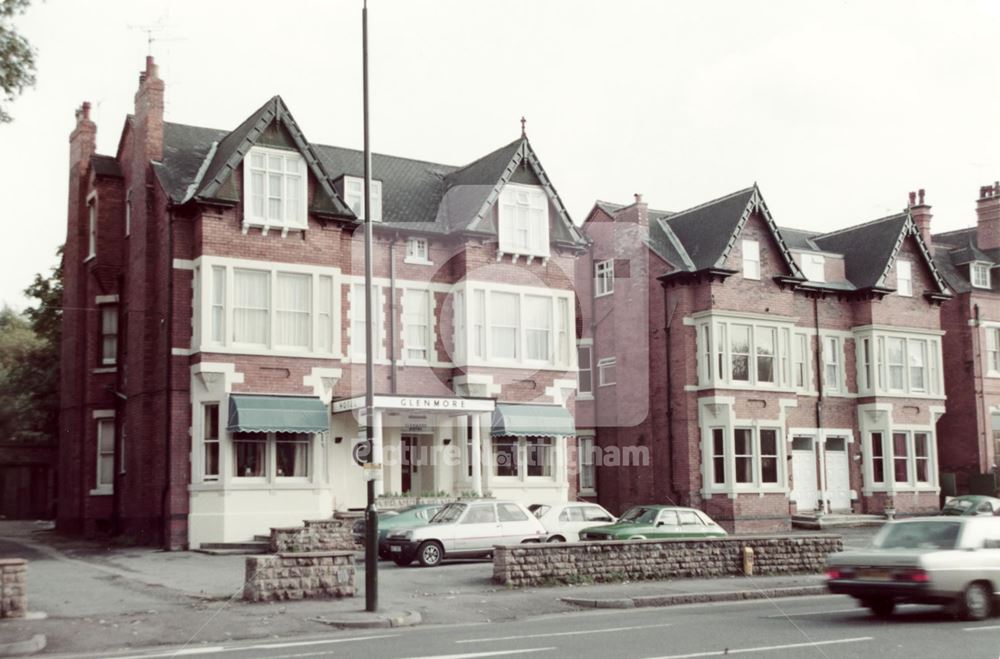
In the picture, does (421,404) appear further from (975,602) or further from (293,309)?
(975,602)

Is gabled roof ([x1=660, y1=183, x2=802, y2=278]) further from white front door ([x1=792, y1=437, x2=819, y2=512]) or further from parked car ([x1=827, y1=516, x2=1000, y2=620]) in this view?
parked car ([x1=827, y1=516, x2=1000, y2=620])

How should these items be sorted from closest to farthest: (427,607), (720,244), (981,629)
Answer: (981,629)
(427,607)
(720,244)

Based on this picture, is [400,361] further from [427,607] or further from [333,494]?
[427,607]

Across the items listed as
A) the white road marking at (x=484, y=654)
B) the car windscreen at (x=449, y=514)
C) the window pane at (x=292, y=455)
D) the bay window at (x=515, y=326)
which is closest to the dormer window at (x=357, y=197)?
the bay window at (x=515, y=326)

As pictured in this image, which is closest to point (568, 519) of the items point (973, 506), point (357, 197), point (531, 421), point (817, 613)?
point (531, 421)

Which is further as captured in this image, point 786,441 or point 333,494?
point 786,441

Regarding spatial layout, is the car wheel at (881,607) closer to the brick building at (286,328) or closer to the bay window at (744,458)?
the brick building at (286,328)

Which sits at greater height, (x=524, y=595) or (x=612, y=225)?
(x=612, y=225)

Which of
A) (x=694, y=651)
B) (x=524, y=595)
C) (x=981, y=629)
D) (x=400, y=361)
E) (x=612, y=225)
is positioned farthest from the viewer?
(x=612, y=225)

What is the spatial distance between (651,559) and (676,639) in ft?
28.9

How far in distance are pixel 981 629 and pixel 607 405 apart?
89.5 ft

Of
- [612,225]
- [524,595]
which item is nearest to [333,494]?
[524,595]

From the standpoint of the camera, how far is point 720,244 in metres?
39.0

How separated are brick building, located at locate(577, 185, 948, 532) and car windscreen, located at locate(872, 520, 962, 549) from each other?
21257 millimetres
